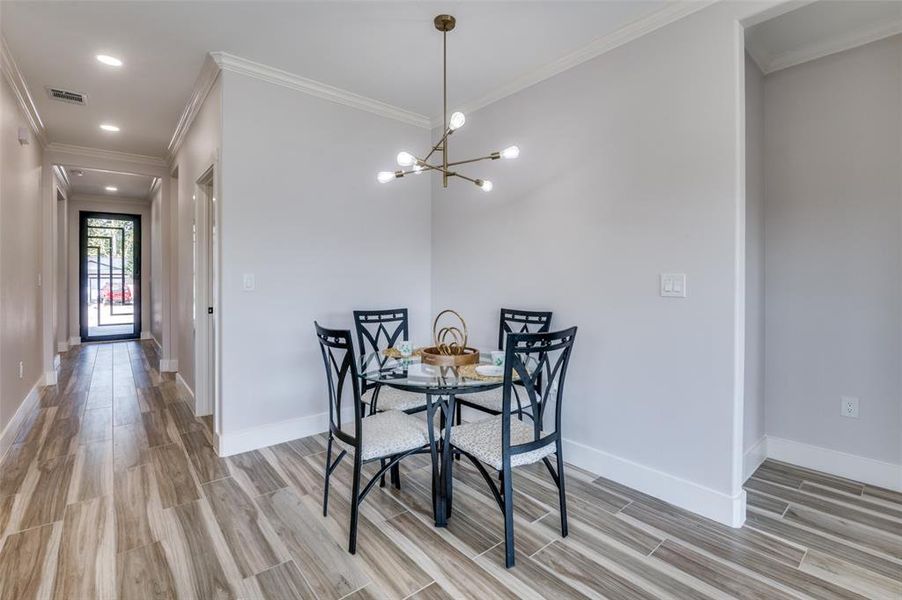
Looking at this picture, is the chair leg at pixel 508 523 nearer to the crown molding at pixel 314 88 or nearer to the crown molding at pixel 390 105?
the crown molding at pixel 390 105

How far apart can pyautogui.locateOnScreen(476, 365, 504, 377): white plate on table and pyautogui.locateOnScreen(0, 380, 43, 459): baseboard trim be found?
325cm

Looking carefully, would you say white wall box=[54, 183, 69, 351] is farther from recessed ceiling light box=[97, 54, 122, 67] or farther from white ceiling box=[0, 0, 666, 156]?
recessed ceiling light box=[97, 54, 122, 67]

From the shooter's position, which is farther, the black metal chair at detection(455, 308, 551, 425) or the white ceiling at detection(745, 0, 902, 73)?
the black metal chair at detection(455, 308, 551, 425)

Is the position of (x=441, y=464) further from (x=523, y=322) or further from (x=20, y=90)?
(x=20, y=90)

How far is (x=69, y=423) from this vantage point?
11.6 ft

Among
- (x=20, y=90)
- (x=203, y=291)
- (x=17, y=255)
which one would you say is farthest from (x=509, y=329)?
(x=20, y=90)

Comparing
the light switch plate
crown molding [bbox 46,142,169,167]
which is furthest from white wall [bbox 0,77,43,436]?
the light switch plate

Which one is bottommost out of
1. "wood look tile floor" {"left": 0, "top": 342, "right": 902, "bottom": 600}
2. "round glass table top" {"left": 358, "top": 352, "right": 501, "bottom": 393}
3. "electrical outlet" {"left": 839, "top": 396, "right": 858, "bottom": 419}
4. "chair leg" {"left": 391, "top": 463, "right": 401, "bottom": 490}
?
"wood look tile floor" {"left": 0, "top": 342, "right": 902, "bottom": 600}

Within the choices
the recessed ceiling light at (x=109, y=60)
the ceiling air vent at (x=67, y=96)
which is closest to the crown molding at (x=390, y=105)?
the recessed ceiling light at (x=109, y=60)

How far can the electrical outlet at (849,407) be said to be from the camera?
2.57m

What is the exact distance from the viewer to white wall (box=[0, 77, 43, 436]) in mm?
2951

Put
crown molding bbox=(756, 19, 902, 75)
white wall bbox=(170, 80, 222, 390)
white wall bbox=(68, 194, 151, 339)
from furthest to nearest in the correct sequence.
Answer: white wall bbox=(68, 194, 151, 339), white wall bbox=(170, 80, 222, 390), crown molding bbox=(756, 19, 902, 75)

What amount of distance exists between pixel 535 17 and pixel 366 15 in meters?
0.94

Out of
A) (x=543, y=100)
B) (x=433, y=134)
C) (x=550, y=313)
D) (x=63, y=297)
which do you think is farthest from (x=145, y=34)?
(x=63, y=297)
